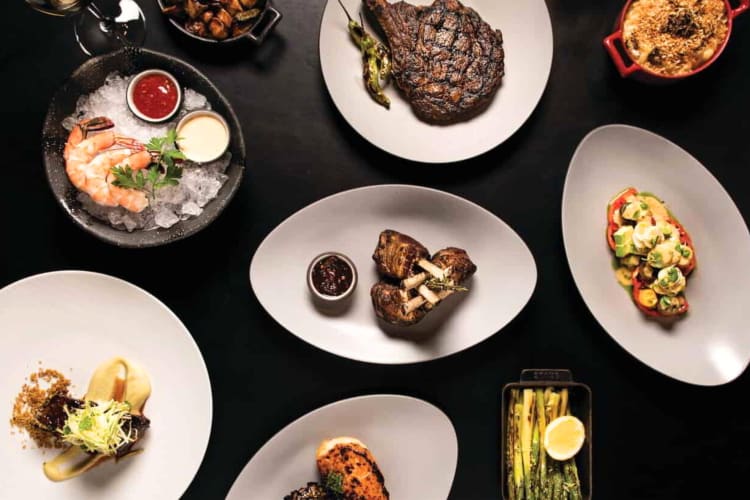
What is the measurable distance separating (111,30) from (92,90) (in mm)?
363

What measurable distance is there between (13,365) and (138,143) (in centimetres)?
120

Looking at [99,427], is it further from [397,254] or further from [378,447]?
[397,254]

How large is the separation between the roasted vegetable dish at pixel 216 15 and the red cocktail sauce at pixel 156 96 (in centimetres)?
32

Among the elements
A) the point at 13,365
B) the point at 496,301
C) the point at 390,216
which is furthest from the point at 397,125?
the point at 13,365

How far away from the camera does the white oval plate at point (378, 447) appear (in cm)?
347

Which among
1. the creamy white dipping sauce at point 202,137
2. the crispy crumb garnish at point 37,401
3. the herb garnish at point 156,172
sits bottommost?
the crispy crumb garnish at point 37,401

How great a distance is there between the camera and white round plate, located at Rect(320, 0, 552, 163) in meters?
3.49

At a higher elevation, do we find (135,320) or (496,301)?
(496,301)

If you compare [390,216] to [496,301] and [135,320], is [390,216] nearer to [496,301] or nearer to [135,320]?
[496,301]

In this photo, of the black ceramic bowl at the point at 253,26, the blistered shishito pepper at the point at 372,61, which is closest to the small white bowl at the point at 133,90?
the black ceramic bowl at the point at 253,26

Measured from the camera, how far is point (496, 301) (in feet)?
11.8

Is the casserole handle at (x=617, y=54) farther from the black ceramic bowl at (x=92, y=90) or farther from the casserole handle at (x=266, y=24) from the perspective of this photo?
the black ceramic bowl at (x=92, y=90)

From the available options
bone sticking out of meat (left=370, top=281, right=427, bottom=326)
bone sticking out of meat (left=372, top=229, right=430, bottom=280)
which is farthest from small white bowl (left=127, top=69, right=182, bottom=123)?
bone sticking out of meat (left=370, top=281, right=427, bottom=326)

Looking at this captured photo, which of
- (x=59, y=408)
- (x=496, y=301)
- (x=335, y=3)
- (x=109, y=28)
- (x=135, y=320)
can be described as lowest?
(x=59, y=408)
